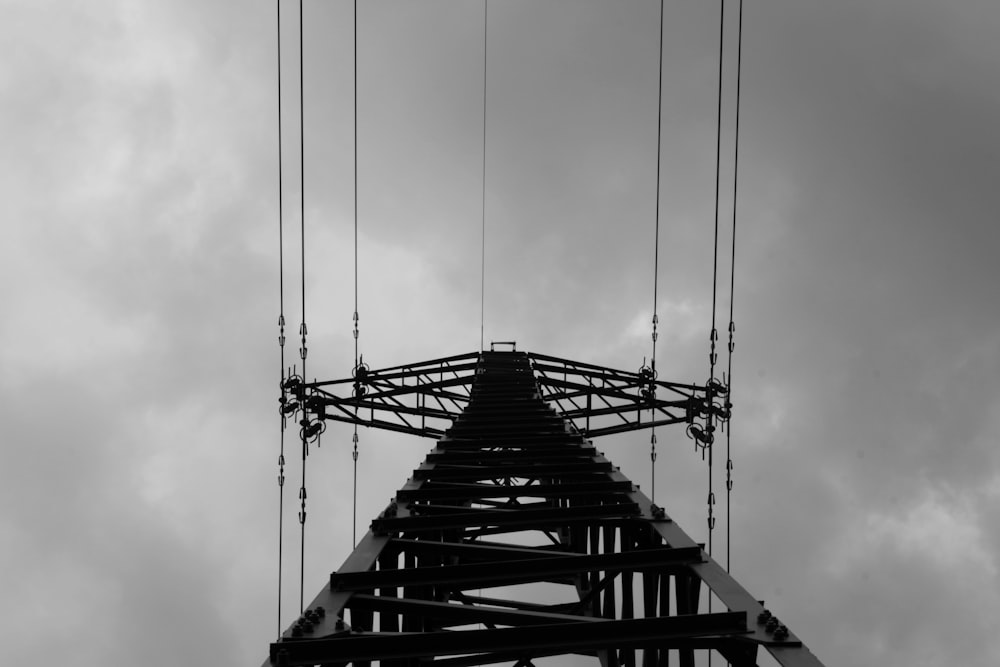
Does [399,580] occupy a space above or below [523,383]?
below

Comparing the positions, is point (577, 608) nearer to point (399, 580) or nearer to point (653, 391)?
point (399, 580)

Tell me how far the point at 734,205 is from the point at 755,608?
33.7 ft

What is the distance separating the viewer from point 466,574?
731cm

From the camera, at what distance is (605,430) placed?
789 inches

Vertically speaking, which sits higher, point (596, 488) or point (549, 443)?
point (549, 443)

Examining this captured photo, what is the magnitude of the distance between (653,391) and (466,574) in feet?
49.1

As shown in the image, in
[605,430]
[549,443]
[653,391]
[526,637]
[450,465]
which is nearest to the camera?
[526,637]

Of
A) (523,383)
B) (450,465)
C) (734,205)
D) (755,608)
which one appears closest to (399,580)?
(755,608)

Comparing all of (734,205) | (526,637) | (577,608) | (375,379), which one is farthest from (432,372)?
(526,637)

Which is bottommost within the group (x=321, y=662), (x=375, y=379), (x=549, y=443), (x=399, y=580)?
(x=321, y=662)

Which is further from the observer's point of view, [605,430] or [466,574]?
[605,430]

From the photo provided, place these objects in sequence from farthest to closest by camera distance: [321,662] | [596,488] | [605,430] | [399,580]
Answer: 1. [605,430]
2. [596,488]
3. [399,580]
4. [321,662]

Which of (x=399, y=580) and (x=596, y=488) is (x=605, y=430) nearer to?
(x=596, y=488)

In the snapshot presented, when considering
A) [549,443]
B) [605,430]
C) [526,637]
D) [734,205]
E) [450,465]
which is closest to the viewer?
[526,637]
